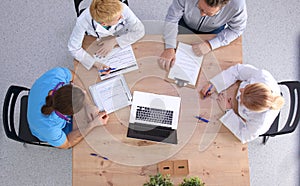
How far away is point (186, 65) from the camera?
1.66 meters

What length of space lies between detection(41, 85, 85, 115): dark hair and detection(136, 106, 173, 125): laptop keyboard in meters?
0.30

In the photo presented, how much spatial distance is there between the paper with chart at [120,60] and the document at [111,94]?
3cm

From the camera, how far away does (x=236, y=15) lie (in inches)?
66.8

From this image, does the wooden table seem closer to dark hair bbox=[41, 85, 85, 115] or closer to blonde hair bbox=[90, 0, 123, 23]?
dark hair bbox=[41, 85, 85, 115]

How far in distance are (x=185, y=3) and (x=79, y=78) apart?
72 cm

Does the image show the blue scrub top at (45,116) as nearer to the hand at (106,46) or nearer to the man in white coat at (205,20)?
the hand at (106,46)

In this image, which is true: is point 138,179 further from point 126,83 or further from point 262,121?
point 262,121

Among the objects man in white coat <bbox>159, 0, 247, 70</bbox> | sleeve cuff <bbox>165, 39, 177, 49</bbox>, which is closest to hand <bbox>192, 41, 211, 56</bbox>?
man in white coat <bbox>159, 0, 247, 70</bbox>

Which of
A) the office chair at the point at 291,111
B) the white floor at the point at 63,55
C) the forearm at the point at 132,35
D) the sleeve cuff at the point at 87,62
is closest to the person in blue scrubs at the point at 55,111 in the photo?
the sleeve cuff at the point at 87,62

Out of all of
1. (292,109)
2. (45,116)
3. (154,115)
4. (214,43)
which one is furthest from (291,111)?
(45,116)

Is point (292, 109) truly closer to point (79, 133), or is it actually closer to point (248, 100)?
point (248, 100)

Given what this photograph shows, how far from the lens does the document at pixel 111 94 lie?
1612 mm

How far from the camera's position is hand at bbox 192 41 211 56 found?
5.50ft

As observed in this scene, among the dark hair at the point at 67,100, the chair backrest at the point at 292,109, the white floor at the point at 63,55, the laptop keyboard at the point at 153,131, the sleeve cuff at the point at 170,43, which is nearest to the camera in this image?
the dark hair at the point at 67,100
